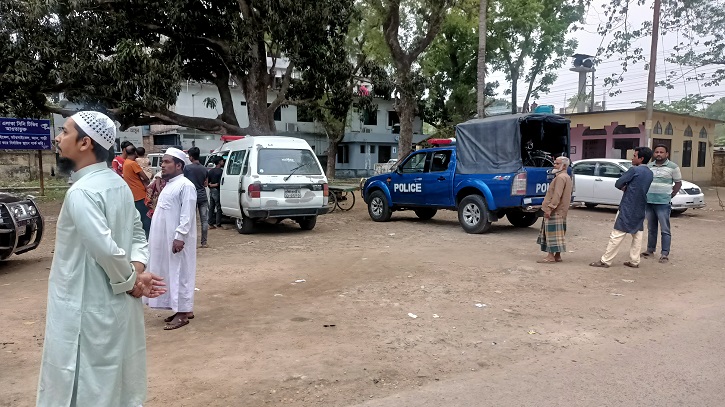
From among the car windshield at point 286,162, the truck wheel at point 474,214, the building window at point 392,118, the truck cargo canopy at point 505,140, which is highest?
the building window at point 392,118

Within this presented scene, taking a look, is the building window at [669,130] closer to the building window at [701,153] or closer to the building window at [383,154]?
the building window at [701,153]

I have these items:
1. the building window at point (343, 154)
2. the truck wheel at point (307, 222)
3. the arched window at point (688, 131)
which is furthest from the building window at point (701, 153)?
the truck wheel at point (307, 222)

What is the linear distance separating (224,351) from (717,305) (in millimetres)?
5162

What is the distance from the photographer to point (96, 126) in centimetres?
233

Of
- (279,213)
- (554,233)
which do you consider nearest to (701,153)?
(554,233)

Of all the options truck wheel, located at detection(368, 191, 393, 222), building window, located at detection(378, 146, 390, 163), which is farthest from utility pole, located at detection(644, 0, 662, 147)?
building window, located at detection(378, 146, 390, 163)

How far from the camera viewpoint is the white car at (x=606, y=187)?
538 inches

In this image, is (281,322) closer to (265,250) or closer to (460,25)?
(265,250)

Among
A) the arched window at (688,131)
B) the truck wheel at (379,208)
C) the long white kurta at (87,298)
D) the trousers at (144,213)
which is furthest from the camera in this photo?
the arched window at (688,131)

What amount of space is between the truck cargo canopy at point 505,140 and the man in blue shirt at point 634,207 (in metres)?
2.68

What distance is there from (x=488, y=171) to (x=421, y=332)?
628cm

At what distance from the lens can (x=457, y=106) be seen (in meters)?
31.2

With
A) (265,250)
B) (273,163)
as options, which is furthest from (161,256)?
(273,163)

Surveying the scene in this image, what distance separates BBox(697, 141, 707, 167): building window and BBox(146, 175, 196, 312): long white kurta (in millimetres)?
27997
